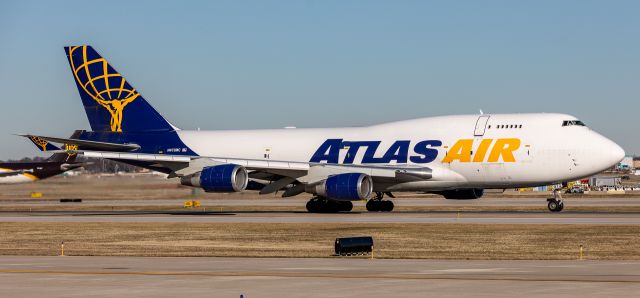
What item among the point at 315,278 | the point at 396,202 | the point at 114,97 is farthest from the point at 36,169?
the point at 315,278

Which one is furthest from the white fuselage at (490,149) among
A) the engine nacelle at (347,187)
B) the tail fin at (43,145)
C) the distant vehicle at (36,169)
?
the distant vehicle at (36,169)

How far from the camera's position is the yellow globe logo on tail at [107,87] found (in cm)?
6750

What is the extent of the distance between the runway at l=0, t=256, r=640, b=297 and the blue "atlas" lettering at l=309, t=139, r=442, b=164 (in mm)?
28001

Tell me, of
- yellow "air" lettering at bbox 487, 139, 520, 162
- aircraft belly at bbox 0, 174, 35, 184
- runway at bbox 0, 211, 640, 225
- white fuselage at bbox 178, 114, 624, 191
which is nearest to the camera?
runway at bbox 0, 211, 640, 225

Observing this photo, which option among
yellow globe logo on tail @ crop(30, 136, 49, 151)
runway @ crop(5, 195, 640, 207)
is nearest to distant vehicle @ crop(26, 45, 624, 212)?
yellow globe logo on tail @ crop(30, 136, 49, 151)

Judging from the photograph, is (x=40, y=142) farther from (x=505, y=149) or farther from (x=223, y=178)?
(x=505, y=149)

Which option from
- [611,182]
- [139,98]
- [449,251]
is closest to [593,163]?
[449,251]

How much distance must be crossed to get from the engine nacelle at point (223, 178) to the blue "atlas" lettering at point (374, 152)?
6.42 meters

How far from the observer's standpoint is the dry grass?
34938 mm

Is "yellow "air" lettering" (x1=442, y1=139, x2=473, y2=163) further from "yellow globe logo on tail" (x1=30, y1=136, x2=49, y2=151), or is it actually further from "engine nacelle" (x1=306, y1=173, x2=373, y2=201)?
"yellow globe logo on tail" (x1=30, y1=136, x2=49, y2=151)

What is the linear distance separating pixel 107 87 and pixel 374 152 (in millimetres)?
18569

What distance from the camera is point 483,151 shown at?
57625 mm

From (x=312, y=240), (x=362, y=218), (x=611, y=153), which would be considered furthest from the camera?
(x=611, y=153)

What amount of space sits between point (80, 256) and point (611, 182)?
120m
